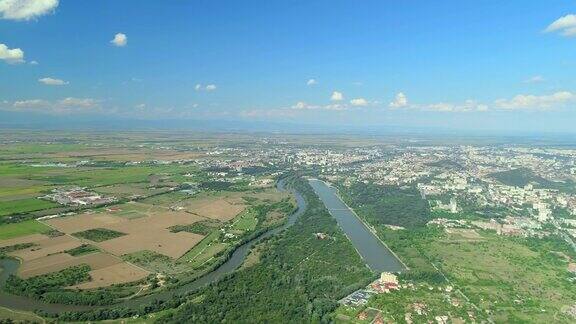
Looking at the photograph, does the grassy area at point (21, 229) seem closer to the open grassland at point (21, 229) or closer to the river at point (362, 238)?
the open grassland at point (21, 229)

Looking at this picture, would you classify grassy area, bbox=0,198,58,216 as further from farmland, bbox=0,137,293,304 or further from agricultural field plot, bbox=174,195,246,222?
agricultural field plot, bbox=174,195,246,222

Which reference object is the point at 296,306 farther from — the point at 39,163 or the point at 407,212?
the point at 39,163

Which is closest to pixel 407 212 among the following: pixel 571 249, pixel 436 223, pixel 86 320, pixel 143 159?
pixel 436 223

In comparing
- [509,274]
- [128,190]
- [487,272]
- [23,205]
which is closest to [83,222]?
[23,205]

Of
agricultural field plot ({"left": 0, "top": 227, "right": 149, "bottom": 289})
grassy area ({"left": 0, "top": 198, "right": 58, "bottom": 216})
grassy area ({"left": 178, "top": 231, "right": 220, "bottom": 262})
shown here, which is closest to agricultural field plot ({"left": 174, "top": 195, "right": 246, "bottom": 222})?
grassy area ({"left": 178, "top": 231, "right": 220, "bottom": 262})

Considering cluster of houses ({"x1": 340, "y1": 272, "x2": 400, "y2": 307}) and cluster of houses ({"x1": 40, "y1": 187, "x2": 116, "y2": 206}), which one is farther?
cluster of houses ({"x1": 40, "y1": 187, "x2": 116, "y2": 206})

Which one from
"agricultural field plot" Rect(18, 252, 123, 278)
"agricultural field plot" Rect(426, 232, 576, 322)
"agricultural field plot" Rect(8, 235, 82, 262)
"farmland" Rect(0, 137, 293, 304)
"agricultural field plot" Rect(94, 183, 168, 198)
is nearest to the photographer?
"agricultural field plot" Rect(426, 232, 576, 322)
